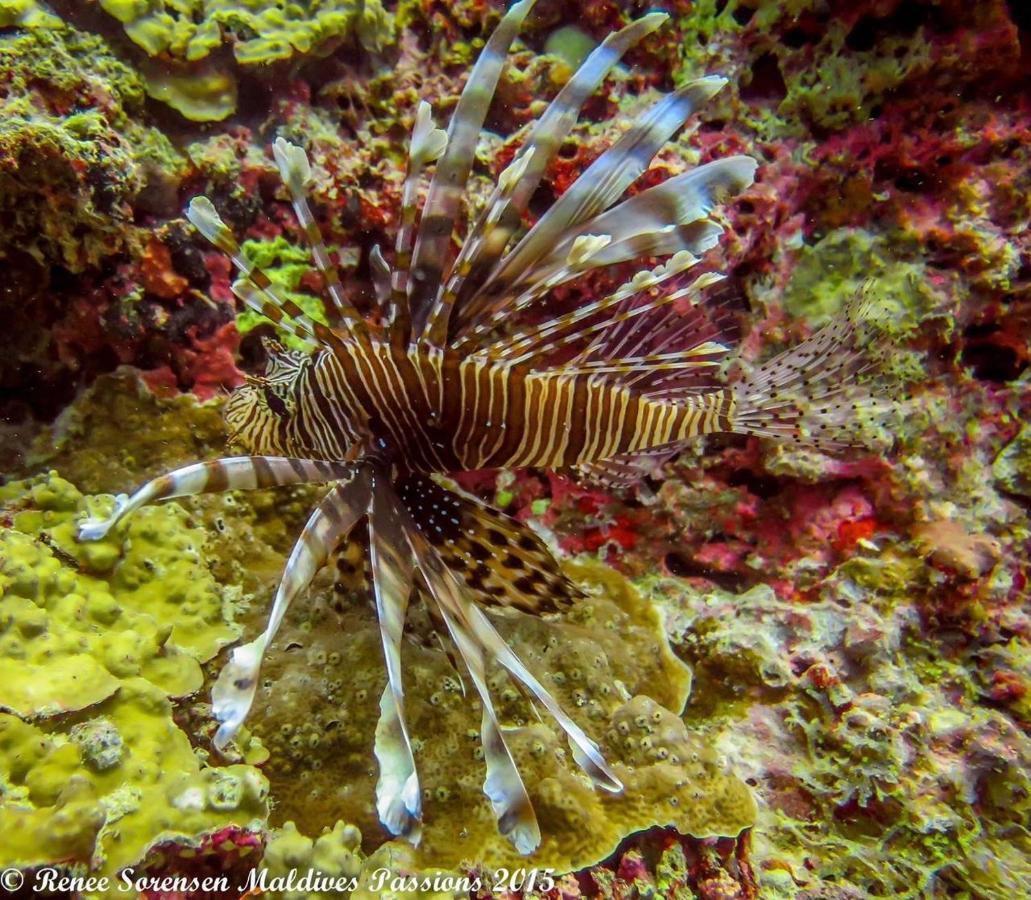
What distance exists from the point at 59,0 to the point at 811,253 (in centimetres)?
415

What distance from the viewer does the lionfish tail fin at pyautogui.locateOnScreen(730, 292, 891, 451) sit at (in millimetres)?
3199

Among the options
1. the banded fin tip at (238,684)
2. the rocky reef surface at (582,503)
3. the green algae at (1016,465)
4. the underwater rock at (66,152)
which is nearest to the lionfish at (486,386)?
the banded fin tip at (238,684)

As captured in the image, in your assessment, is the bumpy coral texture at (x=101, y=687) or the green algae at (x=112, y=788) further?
the bumpy coral texture at (x=101, y=687)

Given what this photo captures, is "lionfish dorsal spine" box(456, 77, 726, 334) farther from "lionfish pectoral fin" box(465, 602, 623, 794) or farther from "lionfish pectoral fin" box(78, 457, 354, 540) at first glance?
"lionfish pectoral fin" box(465, 602, 623, 794)

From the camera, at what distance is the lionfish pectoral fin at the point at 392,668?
Result: 1888mm

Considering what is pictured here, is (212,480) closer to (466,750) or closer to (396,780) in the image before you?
(396,780)

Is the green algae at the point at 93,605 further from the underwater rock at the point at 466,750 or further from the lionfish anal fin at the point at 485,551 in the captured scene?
the lionfish anal fin at the point at 485,551

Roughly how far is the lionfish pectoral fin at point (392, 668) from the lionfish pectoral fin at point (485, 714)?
0.07 meters

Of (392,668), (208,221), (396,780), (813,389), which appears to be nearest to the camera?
(396,780)

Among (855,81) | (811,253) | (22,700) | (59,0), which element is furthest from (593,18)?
(22,700)

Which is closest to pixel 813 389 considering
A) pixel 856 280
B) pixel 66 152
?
pixel 856 280

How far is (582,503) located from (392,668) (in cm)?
205

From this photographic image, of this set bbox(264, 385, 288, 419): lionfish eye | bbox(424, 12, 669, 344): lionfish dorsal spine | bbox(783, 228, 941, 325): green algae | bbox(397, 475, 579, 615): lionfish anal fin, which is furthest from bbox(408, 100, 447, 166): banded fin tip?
bbox(783, 228, 941, 325): green algae

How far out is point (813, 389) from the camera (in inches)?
129
